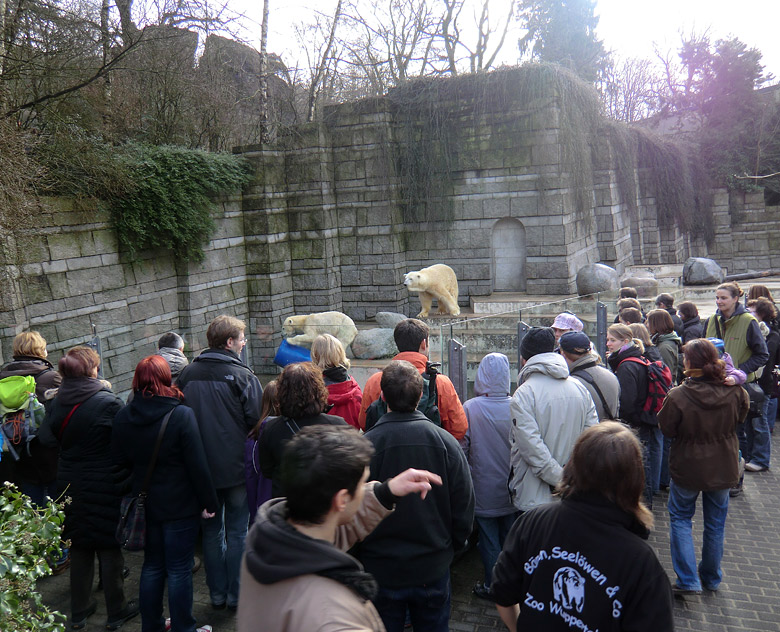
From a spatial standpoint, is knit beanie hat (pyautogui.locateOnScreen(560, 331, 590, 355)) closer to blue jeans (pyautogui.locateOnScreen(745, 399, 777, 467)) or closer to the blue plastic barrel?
blue jeans (pyautogui.locateOnScreen(745, 399, 777, 467))

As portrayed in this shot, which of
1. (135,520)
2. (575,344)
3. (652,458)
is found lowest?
(652,458)

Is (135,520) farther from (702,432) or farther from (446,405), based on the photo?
(702,432)

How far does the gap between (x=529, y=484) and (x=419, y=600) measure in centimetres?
130

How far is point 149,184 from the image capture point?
11219 millimetres

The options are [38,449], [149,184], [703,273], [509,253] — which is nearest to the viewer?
[38,449]

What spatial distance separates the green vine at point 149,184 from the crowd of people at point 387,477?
5137 millimetres

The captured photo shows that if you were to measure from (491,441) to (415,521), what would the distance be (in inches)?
58.8

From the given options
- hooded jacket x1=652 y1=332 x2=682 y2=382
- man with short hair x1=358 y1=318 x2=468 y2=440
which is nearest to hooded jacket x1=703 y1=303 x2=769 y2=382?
hooded jacket x1=652 y1=332 x2=682 y2=382

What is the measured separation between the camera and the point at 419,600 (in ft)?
10.9

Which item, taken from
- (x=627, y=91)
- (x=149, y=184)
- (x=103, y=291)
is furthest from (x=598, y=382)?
(x=627, y=91)

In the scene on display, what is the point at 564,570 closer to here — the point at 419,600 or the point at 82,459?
the point at 419,600

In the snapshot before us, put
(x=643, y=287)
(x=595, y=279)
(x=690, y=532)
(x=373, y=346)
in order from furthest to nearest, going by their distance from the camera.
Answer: (x=595, y=279) < (x=643, y=287) < (x=373, y=346) < (x=690, y=532)

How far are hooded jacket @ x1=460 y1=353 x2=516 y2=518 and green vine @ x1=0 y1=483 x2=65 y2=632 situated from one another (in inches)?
102

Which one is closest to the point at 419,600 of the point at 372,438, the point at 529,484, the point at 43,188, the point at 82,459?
the point at 372,438
